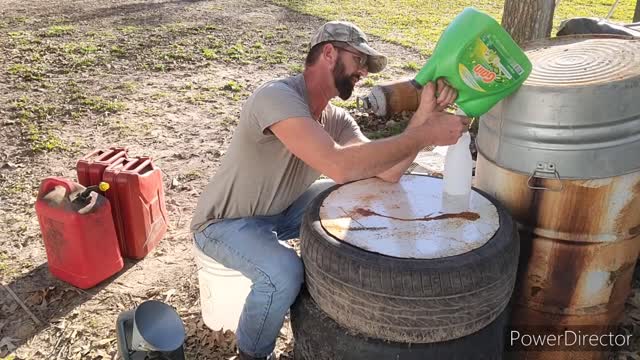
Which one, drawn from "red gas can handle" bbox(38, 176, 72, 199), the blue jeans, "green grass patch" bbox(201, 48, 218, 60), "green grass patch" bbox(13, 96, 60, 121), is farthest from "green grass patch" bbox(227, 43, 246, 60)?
the blue jeans

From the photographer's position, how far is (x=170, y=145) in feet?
18.9

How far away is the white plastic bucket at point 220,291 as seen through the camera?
9.85ft

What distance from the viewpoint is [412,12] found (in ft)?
38.2

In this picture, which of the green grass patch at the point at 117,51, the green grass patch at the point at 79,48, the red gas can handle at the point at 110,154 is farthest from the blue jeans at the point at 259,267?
the green grass patch at the point at 79,48

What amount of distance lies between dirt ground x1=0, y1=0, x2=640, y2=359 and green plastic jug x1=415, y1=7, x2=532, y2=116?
5.19 ft

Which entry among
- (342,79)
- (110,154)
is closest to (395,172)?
(342,79)

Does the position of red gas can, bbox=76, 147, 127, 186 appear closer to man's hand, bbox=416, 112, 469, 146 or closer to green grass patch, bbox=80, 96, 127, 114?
man's hand, bbox=416, 112, 469, 146

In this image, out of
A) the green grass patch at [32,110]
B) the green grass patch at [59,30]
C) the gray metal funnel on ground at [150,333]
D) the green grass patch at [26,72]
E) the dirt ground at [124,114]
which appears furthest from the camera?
the green grass patch at [59,30]

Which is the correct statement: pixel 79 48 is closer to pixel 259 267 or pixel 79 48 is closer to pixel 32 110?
pixel 32 110

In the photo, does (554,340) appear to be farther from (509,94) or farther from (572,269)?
(509,94)

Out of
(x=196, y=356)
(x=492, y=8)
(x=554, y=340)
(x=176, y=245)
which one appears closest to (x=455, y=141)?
(x=554, y=340)

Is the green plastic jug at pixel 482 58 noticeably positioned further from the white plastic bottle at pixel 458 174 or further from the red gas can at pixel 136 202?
the red gas can at pixel 136 202

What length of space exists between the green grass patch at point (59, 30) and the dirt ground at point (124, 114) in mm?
20

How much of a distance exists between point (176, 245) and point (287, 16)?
7669 millimetres
